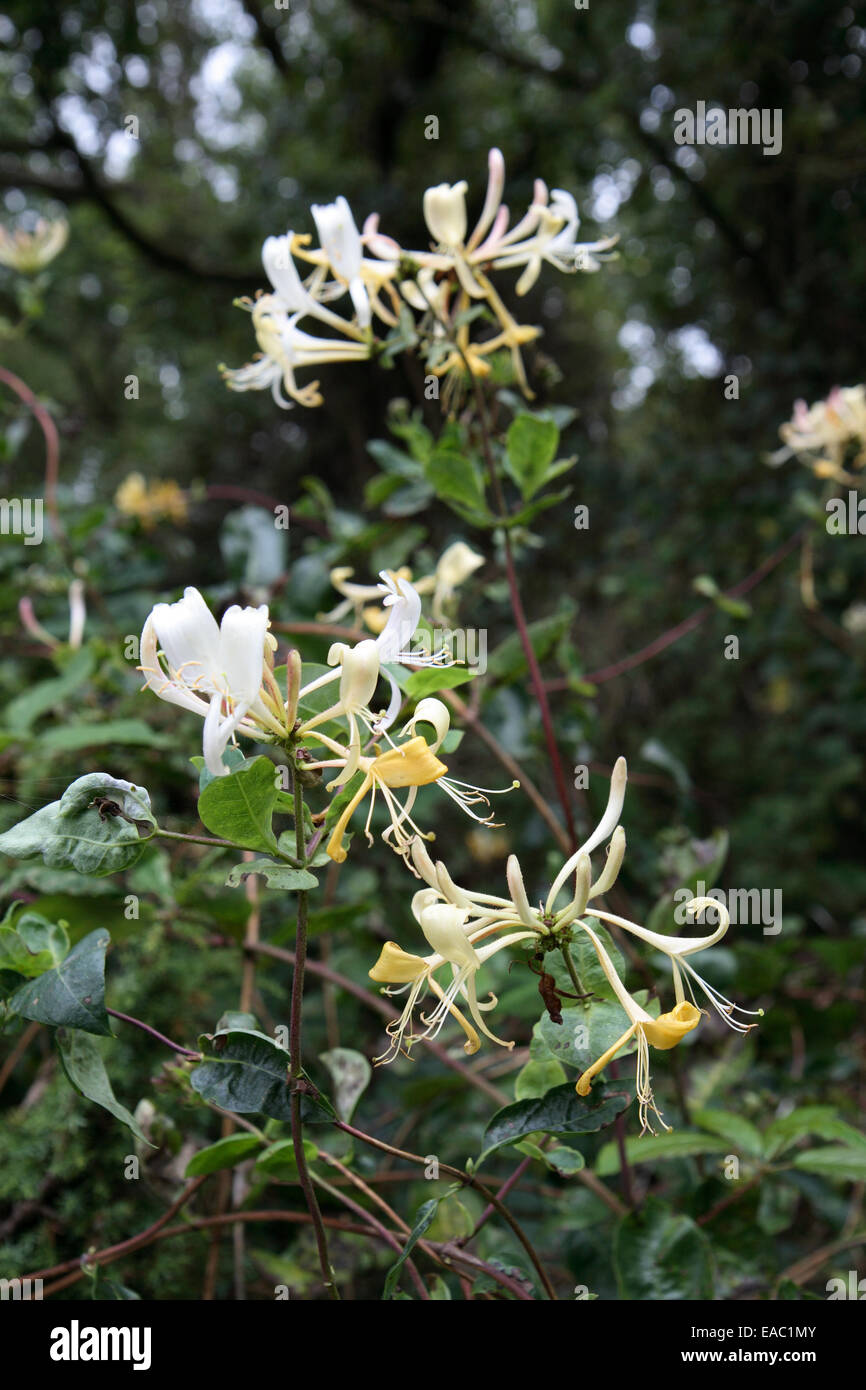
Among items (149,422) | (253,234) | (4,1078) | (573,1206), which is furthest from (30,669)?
(149,422)

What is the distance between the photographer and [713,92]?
184 cm

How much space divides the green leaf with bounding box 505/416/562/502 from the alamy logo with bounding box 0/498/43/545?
651 mm

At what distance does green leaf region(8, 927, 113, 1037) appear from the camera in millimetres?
434

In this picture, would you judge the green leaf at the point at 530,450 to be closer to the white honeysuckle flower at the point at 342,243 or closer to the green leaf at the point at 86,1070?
the white honeysuckle flower at the point at 342,243

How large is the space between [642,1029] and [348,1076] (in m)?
0.24

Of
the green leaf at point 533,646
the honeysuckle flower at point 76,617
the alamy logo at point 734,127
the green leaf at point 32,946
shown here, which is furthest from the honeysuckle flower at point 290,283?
the alamy logo at point 734,127

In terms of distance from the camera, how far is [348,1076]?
0.57m

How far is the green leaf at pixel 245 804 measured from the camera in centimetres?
39

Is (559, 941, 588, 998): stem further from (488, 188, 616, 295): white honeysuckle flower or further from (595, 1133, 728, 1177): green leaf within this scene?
(488, 188, 616, 295): white honeysuckle flower

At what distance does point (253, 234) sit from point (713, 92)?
1076 millimetres

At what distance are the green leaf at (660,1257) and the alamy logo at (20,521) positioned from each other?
898 mm

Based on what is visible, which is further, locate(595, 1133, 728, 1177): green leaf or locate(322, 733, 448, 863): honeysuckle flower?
locate(595, 1133, 728, 1177): green leaf

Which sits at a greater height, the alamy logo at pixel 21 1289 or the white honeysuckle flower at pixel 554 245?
the white honeysuckle flower at pixel 554 245
